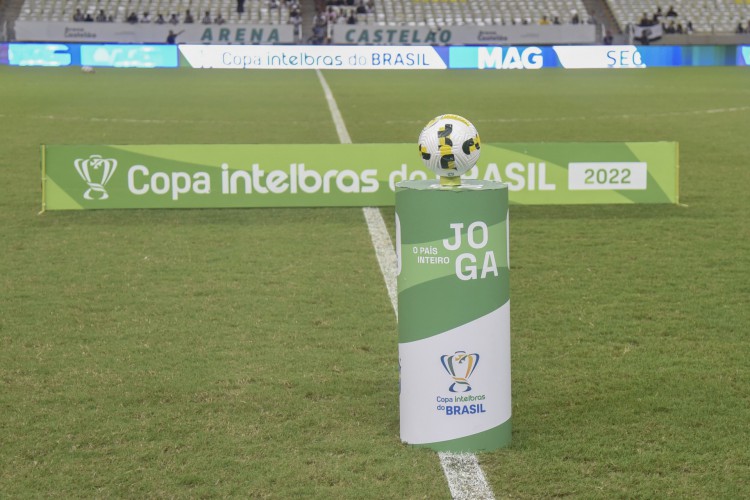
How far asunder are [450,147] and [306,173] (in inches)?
261

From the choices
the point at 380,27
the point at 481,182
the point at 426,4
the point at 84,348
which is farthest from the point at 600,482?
the point at 426,4

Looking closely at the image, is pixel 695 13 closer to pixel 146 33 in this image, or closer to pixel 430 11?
pixel 430 11

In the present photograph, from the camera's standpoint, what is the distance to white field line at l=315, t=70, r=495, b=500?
4.75m

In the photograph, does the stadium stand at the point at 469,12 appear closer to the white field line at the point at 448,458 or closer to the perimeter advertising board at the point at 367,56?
the perimeter advertising board at the point at 367,56

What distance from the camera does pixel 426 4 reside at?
180 ft

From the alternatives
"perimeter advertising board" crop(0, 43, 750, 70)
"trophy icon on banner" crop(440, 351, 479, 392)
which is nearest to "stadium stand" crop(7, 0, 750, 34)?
"perimeter advertising board" crop(0, 43, 750, 70)

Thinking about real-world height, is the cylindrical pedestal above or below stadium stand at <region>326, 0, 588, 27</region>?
below

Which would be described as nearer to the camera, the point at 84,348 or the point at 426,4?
the point at 84,348

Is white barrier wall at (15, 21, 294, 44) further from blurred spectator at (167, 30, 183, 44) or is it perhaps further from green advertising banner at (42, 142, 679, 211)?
green advertising banner at (42, 142, 679, 211)

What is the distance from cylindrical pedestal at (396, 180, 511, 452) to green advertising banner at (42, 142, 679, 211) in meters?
6.27

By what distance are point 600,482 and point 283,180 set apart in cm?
737

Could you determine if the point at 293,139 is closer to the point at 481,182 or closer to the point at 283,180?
the point at 283,180

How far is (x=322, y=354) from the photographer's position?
6.89m

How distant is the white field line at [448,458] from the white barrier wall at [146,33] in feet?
131
